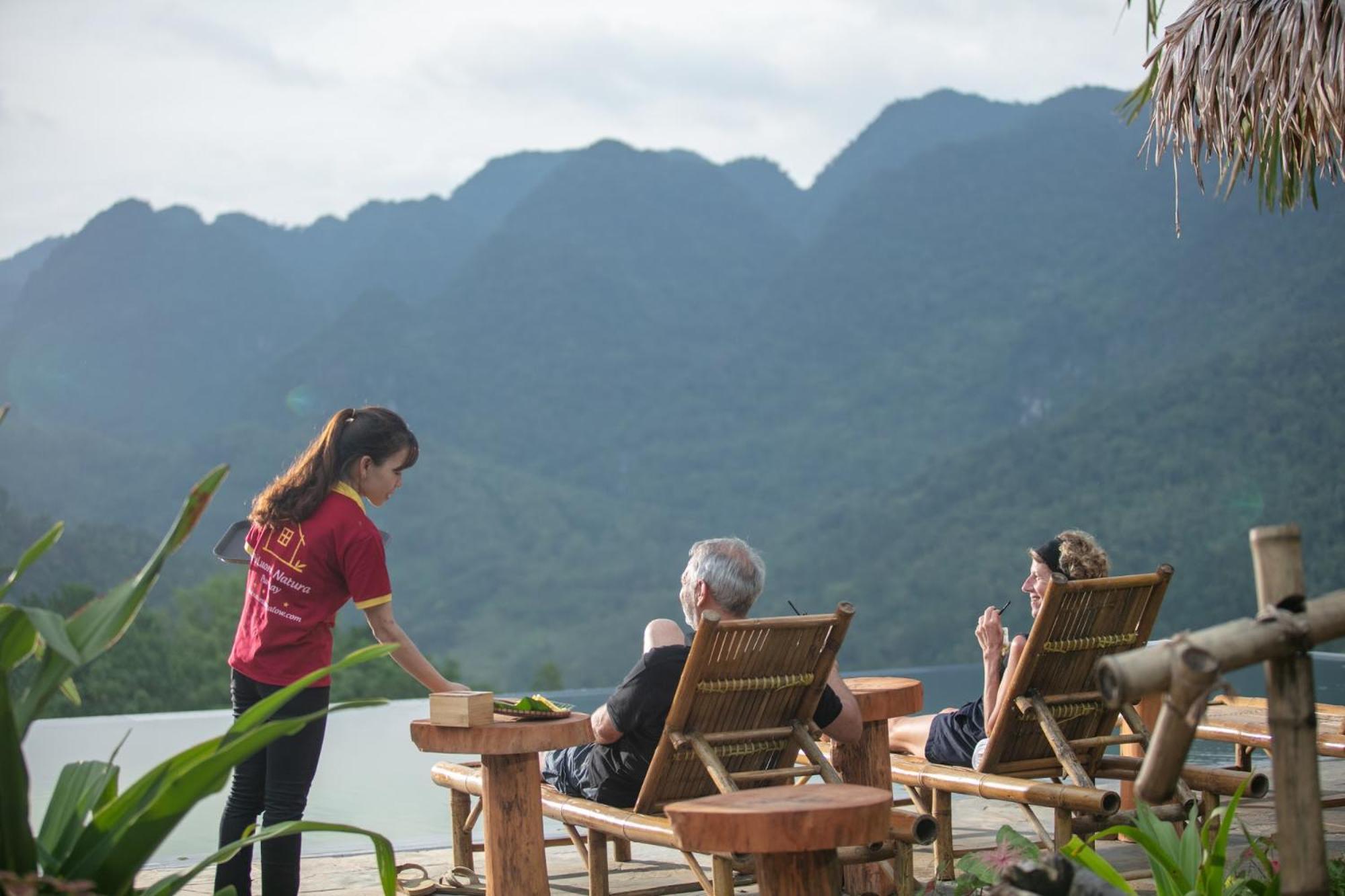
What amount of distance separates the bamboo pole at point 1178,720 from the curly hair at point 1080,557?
2.09 meters

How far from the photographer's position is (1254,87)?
4.22 metres

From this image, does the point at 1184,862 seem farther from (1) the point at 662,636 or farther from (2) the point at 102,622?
(2) the point at 102,622

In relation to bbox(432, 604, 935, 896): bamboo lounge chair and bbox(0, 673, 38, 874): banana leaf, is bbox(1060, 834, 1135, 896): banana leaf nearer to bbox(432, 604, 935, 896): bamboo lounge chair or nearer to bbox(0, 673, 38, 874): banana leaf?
bbox(432, 604, 935, 896): bamboo lounge chair

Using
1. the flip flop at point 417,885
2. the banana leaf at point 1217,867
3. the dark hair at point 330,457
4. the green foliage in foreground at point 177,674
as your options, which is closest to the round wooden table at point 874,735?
the flip flop at point 417,885

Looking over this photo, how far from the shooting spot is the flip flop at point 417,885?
12.2 feet

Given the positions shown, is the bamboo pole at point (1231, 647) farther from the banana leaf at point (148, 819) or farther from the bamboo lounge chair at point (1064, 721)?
the bamboo lounge chair at point (1064, 721)

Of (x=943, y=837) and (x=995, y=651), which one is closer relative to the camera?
(x=943, y=837)

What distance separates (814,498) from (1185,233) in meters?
16.5

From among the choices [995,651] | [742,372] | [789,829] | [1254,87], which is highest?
[742,372]

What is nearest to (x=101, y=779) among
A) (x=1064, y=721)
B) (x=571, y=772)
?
(x=571, y=772)

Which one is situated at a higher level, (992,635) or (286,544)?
(286,544)

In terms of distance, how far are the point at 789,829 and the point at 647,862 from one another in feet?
6.27

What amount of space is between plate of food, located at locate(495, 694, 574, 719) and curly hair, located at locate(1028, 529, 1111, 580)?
139 cm

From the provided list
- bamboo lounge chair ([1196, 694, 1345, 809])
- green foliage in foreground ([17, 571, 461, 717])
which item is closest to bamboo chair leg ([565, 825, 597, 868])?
bamboo lounge chair ([1196, 694, 1345, 809])
